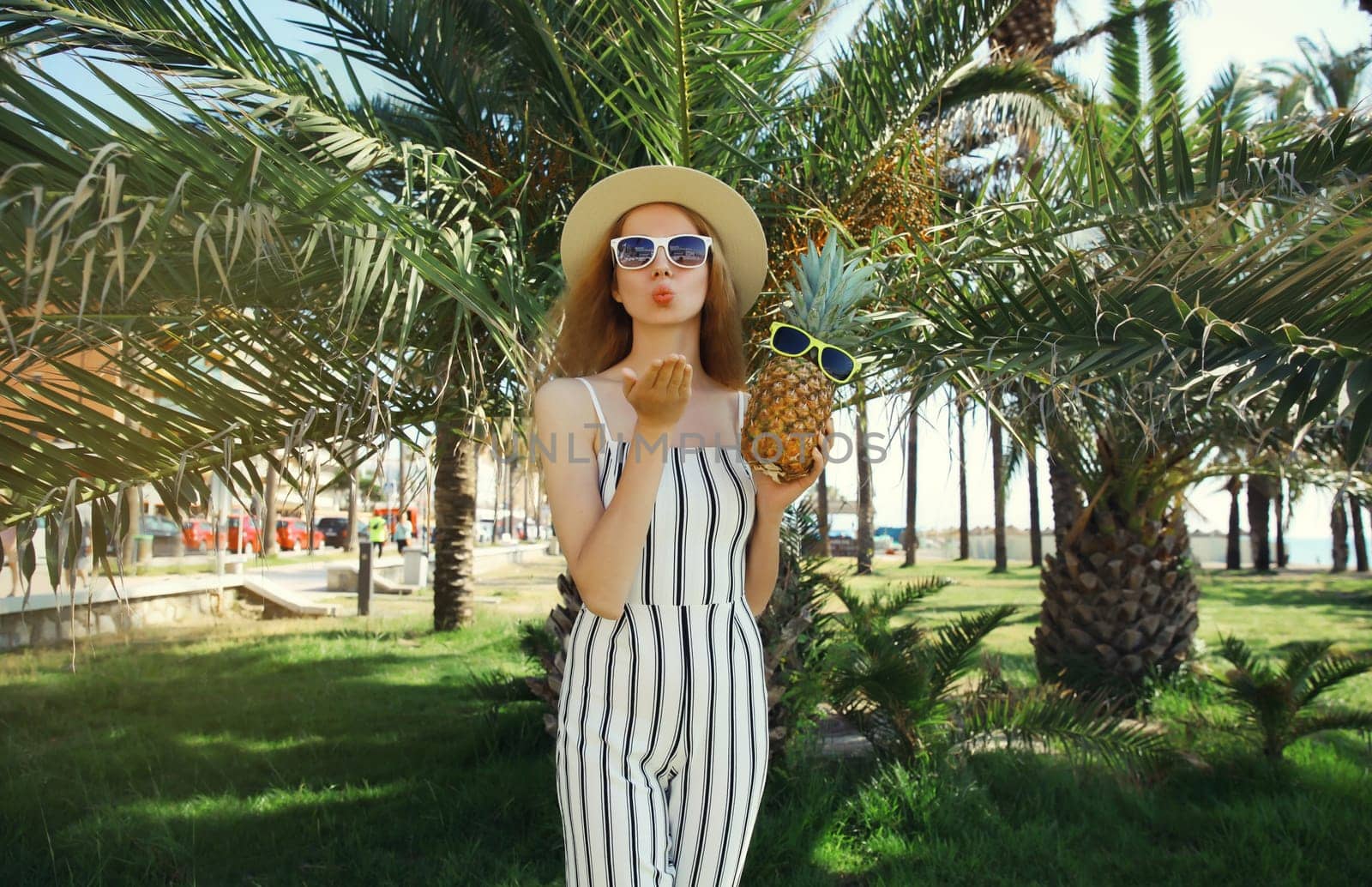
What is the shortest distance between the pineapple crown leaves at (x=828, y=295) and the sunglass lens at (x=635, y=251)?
29 centimetres

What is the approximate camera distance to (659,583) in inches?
67.7

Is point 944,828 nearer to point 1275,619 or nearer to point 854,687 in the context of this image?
point 854,687

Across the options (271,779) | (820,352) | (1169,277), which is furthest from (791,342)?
(271,779)

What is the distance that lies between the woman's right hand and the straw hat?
555mm

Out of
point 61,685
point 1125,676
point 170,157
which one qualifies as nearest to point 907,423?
point 170,157

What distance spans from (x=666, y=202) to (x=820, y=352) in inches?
21.1

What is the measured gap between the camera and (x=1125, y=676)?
21.7 ft

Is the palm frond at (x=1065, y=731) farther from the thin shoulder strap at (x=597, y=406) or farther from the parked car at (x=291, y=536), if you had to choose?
the parked car at (x=291, y=536)

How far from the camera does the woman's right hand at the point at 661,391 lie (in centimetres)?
151

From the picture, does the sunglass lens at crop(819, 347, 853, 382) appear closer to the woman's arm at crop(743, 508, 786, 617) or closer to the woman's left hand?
the woman's left hand

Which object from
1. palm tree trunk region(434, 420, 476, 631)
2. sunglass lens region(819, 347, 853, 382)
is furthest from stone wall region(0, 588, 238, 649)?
sunglass lens region(819, 347, 853, 382)

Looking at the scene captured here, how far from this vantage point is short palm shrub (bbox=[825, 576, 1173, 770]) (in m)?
4.52

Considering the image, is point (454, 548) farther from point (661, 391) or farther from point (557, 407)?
point (661, 391)

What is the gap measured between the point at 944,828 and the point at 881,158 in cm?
287
